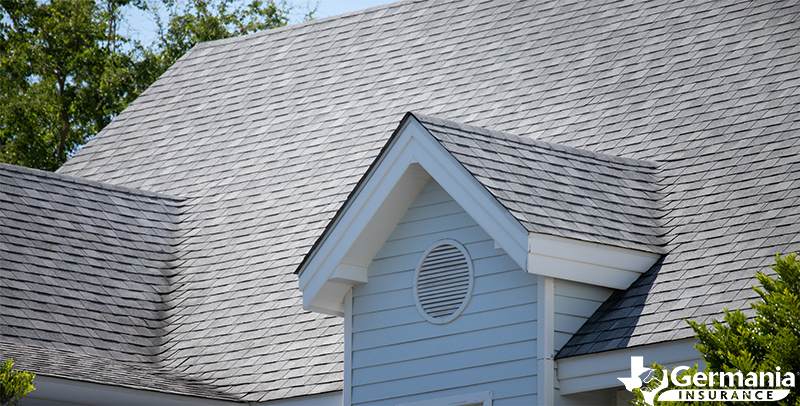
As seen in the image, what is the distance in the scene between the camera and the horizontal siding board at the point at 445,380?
878 centimetres

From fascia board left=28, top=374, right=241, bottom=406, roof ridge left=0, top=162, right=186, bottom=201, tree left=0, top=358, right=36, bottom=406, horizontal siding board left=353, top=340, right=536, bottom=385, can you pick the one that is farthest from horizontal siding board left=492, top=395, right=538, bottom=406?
roof ridge left=0, top=162, right=186, bottom=201

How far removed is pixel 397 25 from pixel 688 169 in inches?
272

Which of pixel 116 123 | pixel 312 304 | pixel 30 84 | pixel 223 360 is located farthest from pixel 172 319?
pixel 30 84

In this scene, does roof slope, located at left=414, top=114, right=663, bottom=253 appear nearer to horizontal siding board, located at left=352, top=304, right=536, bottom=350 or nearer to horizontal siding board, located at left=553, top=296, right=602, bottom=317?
horizontal siding board, located at left=553, top=296, right=602, bottom=317

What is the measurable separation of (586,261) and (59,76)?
23316 mm

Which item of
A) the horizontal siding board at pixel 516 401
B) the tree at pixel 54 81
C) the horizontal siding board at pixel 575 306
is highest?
the tree at pixel 54 81

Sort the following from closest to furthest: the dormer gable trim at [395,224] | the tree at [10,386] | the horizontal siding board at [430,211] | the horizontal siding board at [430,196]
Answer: the tree at [10,386] < the dormer gable trim at [395,224] < the horizontal siding board at [430,211] < the horizontal siding board at [430,196]

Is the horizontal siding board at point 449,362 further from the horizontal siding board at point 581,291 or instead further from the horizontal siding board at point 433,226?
the horizontal siding board at point 433,226

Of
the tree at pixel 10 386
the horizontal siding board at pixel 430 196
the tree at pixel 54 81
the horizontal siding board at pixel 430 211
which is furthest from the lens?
the tree at pixel 54 81

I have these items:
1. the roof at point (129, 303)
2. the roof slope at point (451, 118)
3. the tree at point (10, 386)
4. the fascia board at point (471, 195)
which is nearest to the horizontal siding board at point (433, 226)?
the fascia board at point (471, 195)

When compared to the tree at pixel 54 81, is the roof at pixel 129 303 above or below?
below

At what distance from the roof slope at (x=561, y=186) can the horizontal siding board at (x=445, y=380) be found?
1133mm

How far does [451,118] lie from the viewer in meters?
13.6

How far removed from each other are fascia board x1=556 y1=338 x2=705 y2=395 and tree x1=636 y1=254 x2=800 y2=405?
3.26ft
